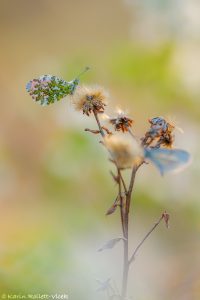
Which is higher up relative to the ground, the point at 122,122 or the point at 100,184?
the point at 100,184

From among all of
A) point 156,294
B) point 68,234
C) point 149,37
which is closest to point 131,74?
point 149,37

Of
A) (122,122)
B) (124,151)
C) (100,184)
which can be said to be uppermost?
(100,184)

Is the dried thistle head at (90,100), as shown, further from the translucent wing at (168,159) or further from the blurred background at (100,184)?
the blurred background at (100,184)

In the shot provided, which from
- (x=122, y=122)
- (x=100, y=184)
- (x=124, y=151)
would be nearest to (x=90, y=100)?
(x=122, y=122)

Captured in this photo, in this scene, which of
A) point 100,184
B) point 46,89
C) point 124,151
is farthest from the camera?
point 100,184

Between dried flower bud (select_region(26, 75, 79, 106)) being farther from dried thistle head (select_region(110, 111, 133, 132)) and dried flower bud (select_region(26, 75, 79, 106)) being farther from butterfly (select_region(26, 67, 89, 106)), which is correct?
dried thistle head (select_region(110, 111, 133, 132))

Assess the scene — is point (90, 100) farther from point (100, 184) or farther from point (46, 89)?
point (100, 184)

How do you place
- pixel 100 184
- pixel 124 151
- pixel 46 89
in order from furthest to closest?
pixel 100 184 < pixel 46 89 < pixel 124 151
